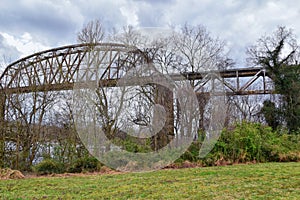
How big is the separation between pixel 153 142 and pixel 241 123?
3.34m

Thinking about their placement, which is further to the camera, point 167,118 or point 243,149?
point 243,149

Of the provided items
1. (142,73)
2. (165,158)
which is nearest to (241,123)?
(165,158)

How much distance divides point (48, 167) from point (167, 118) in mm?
3775

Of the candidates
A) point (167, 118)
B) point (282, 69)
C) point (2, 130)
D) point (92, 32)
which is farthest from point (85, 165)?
point (282, 69)

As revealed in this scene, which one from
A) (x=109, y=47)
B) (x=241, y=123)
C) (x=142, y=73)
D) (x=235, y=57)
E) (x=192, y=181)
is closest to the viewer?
(x=192, y=181)

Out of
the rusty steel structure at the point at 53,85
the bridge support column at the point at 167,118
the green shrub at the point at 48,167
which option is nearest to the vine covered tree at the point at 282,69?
the rusty steel structure at the point at 53,85

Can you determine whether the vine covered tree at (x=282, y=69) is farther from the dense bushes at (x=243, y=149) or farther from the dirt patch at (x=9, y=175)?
the dirt patch at (x=9, y=175)

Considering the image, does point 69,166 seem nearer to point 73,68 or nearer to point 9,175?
point 9,175

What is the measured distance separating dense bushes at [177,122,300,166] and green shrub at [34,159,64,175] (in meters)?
3.69

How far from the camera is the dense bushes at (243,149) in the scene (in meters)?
9.94

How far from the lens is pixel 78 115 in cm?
948

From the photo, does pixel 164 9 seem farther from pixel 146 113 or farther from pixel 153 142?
pixel 153 142

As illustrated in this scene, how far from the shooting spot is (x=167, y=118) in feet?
→ 31.8

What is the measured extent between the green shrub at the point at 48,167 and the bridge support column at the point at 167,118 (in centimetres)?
288
